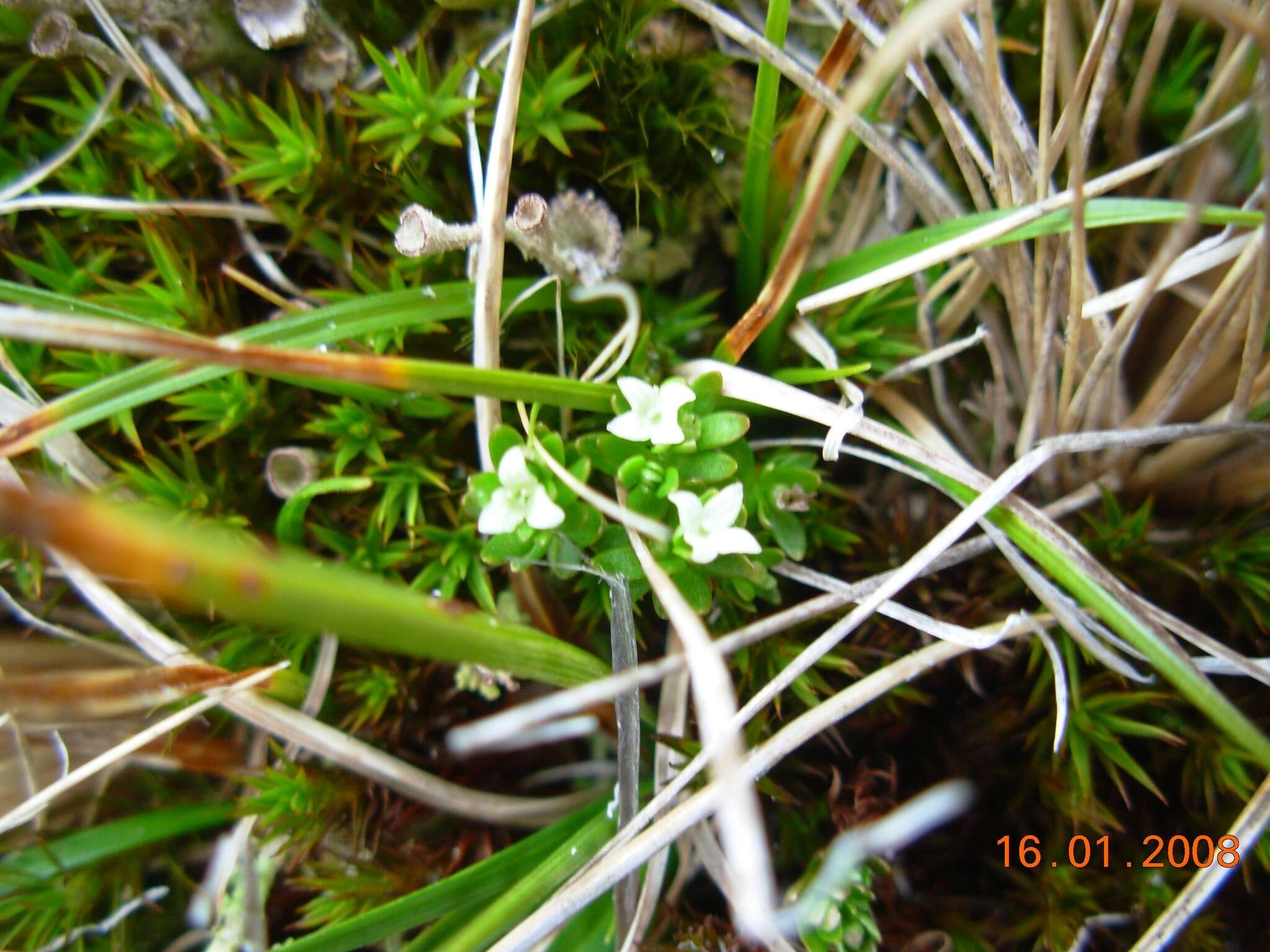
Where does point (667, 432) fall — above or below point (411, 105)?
below

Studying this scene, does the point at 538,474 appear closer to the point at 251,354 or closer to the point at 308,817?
the point at 251,354

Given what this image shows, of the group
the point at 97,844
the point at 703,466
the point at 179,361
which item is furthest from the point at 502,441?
the point at 97,844

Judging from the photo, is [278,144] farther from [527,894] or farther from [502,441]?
[527,894]

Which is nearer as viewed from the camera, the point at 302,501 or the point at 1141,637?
the point at 1141,637

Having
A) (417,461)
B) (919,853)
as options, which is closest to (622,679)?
(417,461)

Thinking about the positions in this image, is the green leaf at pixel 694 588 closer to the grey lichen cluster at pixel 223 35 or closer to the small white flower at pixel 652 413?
the small white flower at pixel 652 413
